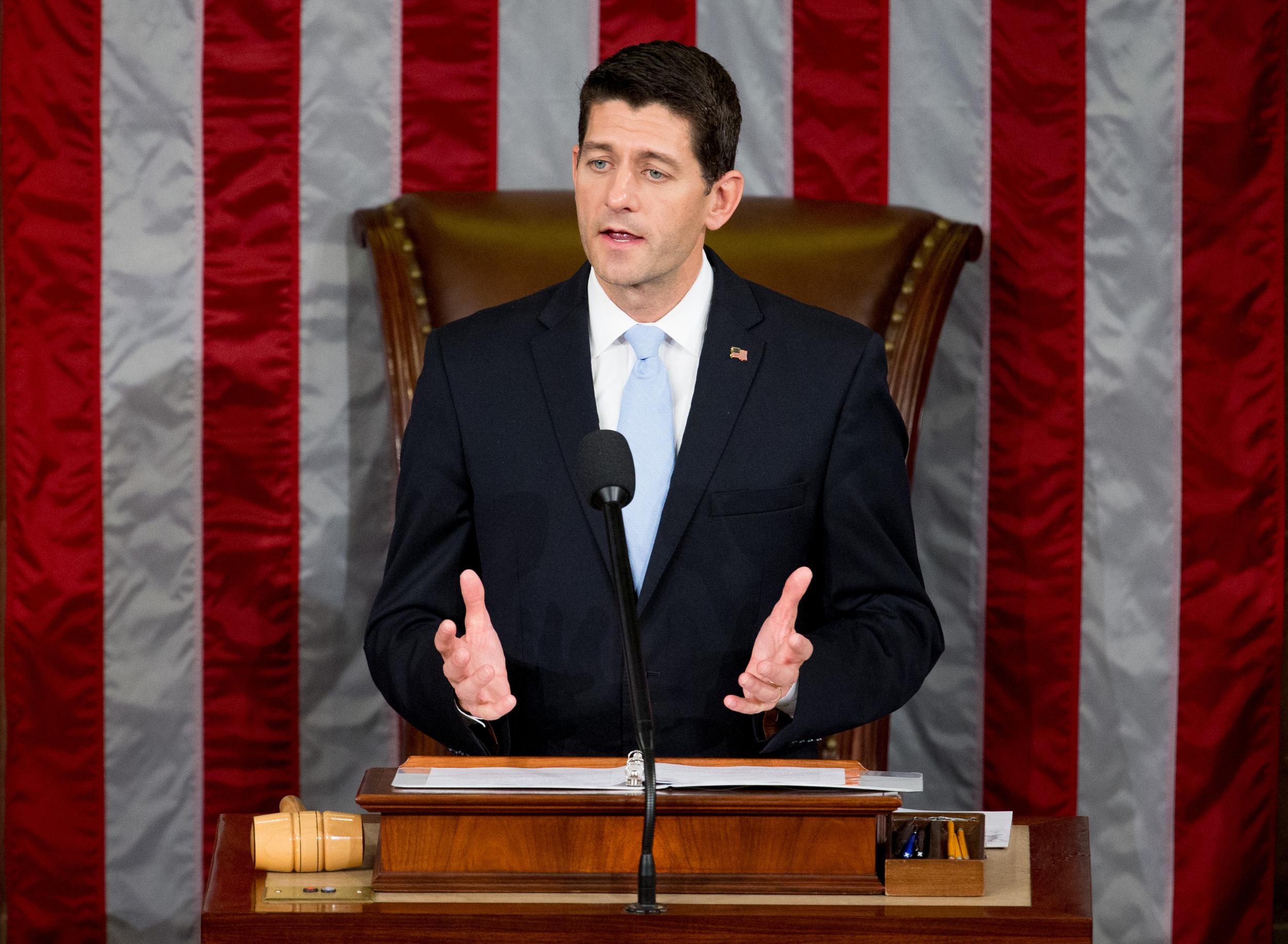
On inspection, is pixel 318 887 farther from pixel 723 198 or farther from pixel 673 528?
pixel 723 198

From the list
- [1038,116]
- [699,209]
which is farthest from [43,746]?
[1038,116]

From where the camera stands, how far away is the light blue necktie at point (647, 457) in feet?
6.36

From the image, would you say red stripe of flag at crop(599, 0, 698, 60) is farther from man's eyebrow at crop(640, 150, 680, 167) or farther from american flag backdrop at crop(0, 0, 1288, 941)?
man's eyebrow at crop(640, 150, 680, 167)

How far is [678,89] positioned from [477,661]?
2.56 feet

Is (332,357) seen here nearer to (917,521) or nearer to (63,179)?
(63,179)

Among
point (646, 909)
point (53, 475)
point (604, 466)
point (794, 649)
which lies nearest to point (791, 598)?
point (794, 649)

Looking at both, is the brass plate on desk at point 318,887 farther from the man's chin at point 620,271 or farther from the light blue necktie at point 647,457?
the man's chin at point 620,271

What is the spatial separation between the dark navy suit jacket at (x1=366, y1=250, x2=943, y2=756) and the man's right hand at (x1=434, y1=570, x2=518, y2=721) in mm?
330

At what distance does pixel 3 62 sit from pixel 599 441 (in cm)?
181

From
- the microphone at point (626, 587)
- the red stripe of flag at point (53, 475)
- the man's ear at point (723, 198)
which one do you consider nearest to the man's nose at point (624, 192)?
the man's ear at point (723, 198)

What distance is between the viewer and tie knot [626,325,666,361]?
1.97 meters

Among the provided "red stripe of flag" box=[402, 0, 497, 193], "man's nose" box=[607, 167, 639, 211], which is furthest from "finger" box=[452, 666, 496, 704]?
"red stripe of flag" box=[402, 0, 497, 193]

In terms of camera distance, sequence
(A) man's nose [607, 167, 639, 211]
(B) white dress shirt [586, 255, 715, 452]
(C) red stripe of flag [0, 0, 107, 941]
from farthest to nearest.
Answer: (C) red stripe of flag [0, 0, 107, 941], (B) white dress shirt [586, 255, 715, 452], (A) man's nose [607, 167, 639, 211]

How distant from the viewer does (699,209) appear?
1.97 m
